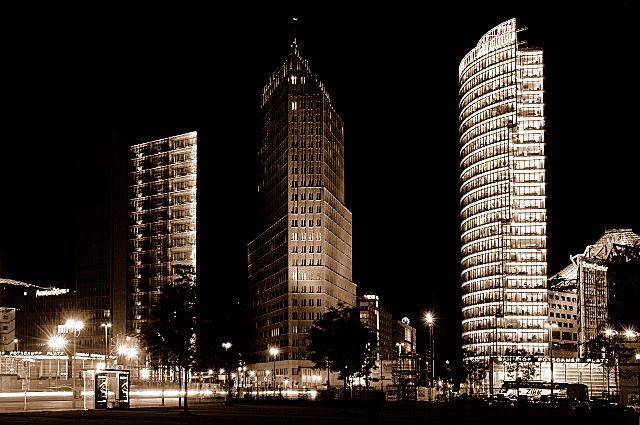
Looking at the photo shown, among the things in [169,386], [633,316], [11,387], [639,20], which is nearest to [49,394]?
[11,387]

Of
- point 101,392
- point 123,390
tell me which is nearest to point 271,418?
point 101,392

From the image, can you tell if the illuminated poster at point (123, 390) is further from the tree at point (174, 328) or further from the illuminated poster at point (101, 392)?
the tree at point (174, 328)

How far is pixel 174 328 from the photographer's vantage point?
68.9 meters

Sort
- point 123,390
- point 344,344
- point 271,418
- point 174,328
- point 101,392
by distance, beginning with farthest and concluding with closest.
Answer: point 344,344
point 174,328
point 123,390
point 101,392
point 271,418

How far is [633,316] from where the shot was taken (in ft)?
110

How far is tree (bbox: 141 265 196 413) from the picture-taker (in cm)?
6888

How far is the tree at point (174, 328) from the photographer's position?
68.9 m

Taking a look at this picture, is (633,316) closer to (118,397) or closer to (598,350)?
(118,397)

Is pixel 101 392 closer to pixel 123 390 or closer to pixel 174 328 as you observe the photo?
pixel 123 390

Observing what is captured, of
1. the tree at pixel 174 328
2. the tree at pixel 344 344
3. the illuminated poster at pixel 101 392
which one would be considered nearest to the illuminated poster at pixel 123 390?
the illuminated poster at pixel 101 392

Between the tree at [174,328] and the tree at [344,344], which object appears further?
the tree at [344,344]

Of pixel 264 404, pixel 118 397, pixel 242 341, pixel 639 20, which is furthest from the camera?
pixel 242 341

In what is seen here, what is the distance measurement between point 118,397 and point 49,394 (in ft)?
56.6

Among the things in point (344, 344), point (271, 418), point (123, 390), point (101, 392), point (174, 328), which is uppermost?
point (174, 328)
